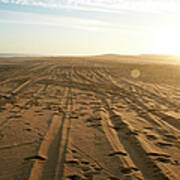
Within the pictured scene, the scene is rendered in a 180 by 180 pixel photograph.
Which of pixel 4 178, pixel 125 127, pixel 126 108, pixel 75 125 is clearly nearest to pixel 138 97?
pixel 126 108

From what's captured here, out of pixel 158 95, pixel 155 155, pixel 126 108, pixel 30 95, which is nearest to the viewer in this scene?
pixel 155 155

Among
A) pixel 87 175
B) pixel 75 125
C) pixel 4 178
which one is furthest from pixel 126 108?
pixel 4 178

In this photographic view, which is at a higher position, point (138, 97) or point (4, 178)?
point (138, 97)

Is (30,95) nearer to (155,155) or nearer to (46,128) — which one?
(46,128)

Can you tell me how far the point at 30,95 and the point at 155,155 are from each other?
492 centimetres

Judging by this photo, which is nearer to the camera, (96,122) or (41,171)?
(41,171)

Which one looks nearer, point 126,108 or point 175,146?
point 175,146

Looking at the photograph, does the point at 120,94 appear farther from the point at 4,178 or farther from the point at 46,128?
the point at 4,178

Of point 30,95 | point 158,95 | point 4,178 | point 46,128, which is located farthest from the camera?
point 158,95

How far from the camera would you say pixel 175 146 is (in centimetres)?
334

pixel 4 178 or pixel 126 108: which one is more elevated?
pixel 126 108

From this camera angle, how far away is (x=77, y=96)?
6.80 metres

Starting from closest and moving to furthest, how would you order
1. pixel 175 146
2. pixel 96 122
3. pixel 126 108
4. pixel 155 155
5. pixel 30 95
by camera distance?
pixel 155 155 → pixel 175 146 → pixel 96 122 → pixel 126 108 → pixel 30 95

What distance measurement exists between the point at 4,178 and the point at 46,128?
5.17 ft
